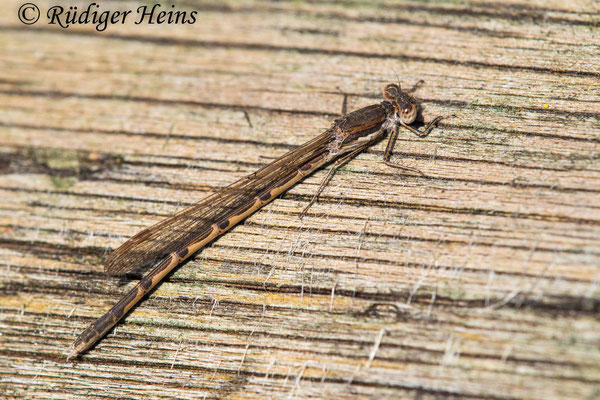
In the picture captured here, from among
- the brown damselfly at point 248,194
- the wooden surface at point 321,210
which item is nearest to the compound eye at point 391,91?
the brown damselfly at point 248,194

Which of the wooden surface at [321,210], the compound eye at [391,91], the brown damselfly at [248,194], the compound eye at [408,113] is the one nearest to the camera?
the wooden surface at [321,210]

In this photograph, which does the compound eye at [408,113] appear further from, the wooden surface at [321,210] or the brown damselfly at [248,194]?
the wooden surface at [321,210]

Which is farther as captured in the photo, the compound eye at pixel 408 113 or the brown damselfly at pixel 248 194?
the compound eye at pixel 408 113

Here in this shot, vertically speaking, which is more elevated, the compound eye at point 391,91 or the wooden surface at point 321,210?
the compound eye at point 391,91

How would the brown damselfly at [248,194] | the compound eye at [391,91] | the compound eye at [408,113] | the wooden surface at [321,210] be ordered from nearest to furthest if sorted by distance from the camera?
the wooden surface at [321,210], the brown damselfly at [248,194], the compound eye at [408,113], the compound eye at [391,91]

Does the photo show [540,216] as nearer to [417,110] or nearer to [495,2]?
[417,110]

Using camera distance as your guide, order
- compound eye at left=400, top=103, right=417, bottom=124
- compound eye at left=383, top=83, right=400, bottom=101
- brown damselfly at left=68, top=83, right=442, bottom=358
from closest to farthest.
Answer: brown damselfly at left=68, top=83, right=442, bottom=358 → compound eye at left=400, top=103, right=417, bottom=124 → compound eye at left=383, top=83, right=400, bottom=101

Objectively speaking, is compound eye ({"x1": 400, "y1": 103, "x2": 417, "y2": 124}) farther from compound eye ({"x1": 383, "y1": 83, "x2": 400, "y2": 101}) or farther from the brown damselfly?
compound eye ({"x1": 383, "y1": 83, "x2": 400, "y2": 101})

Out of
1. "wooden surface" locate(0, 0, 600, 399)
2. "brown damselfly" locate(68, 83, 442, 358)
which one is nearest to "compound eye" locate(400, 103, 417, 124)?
"brown damselfly" locate(68, 83, 442, 358)

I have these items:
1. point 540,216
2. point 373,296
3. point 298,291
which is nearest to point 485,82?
point 540,216
